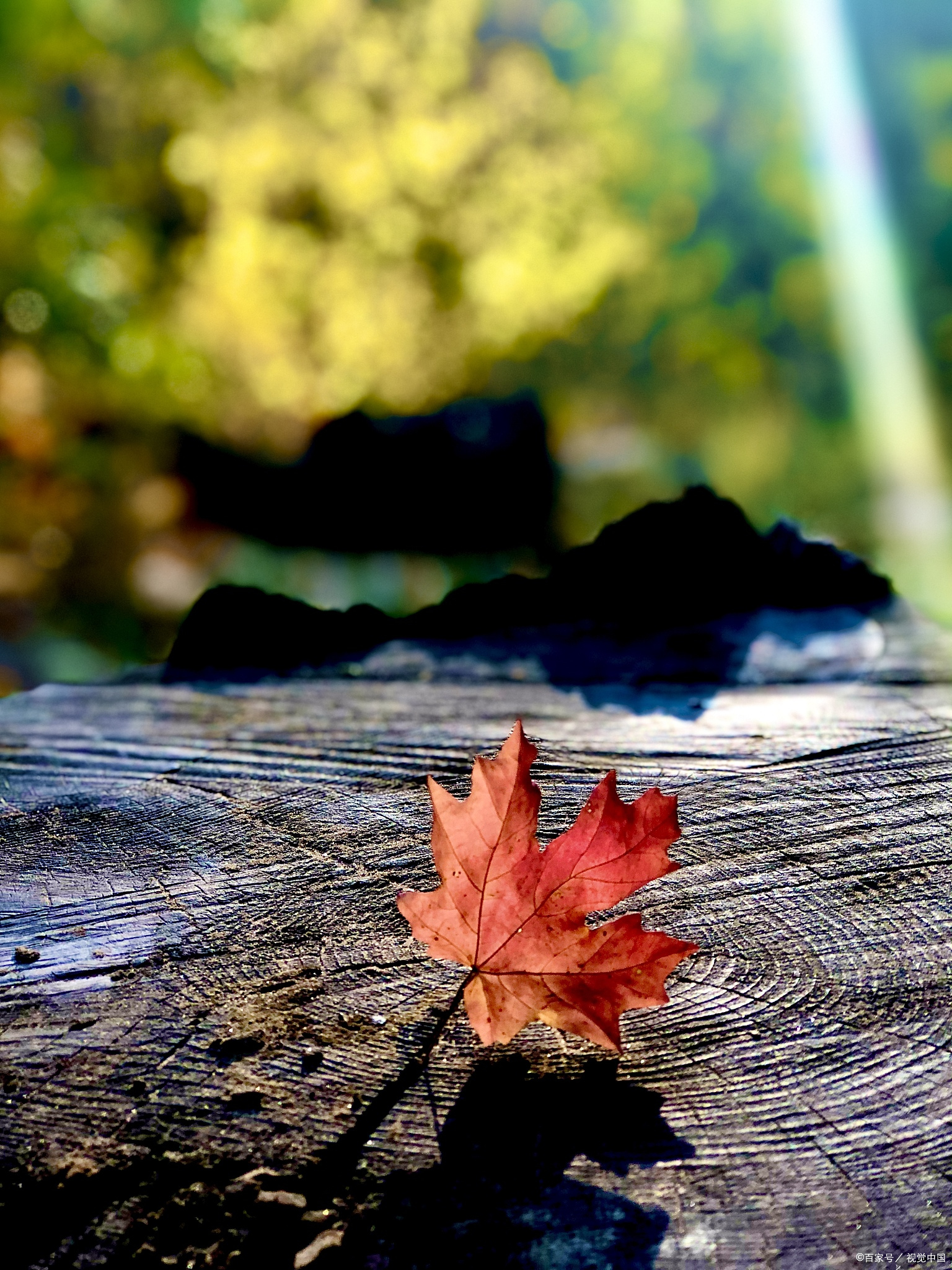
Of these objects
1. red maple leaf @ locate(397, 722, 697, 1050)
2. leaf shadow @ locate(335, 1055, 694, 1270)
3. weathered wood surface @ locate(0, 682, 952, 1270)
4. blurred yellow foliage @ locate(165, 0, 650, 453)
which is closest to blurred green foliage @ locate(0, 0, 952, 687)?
blurred yellow foliage @ locate(165, 0, 650, 453)

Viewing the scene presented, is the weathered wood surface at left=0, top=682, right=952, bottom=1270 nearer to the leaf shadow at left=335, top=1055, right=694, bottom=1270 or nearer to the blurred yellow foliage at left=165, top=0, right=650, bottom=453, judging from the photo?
the leaf shadow at left=335, top=1055, right=694, bottom=1270

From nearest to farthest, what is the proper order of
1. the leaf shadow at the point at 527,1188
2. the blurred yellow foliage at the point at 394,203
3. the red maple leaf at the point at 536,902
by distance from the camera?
the leaf shadow at the point at 527,1188 → the red maple leaf at the point at 536,902 → the blurred yellow foliage at the point at 394,203

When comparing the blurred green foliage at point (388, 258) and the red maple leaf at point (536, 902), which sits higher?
the blurred green foliage at point (388, 258)

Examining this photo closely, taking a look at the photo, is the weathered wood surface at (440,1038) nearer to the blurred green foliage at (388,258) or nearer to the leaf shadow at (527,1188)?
the leaf shadow at (527,1188)

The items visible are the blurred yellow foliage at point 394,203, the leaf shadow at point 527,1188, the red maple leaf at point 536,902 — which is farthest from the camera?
the blurred yellow foliage at point 394,203

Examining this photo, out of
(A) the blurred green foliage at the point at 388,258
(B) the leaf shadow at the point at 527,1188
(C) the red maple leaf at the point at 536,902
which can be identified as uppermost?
(A) the blurred green foliage at the point at 388,258

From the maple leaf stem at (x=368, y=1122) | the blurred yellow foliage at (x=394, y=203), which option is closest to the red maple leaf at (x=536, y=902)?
the maple leaf stem at (x=368, y=1122)
